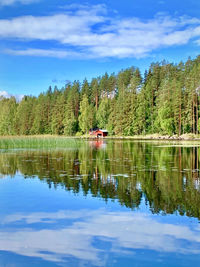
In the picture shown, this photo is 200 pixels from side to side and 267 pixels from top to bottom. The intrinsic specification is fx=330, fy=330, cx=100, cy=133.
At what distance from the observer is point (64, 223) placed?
10.2m

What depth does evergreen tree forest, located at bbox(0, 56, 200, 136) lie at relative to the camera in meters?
78.6

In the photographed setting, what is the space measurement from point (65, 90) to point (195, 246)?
119500 millimetres

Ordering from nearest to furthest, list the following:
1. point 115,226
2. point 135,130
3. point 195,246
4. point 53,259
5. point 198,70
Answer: point 53,259 < point 195,246 < point 115,226 < point 198,70 < point 135,130

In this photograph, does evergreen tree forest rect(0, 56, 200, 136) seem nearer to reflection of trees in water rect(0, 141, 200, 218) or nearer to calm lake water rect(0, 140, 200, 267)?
reflection of trees in water rect(0, 141, 200, 218)

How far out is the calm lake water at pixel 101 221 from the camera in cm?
761

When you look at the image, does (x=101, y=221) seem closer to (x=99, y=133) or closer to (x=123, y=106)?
(x=123, y=106)

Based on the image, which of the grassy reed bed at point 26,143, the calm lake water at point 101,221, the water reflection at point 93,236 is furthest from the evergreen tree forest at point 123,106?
the water reflection at point 93,236

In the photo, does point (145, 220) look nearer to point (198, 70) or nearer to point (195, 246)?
point (195, 246)

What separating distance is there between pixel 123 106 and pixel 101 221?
292ft

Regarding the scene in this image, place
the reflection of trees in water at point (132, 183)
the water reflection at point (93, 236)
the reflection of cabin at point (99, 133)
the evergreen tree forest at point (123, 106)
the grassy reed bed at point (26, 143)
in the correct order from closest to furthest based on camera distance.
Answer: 1. the water reflection at point (93, 236)
2. the reflection of trees in water at point (132, 183)
3. the grassy reed bed at point (26, 143)
4. the evergreen tree forest at point (123, 106)
5. the reflection of cabin at point (99, 133)

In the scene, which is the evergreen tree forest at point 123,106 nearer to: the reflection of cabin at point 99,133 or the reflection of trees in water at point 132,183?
the reflection of cabin at point 99,133

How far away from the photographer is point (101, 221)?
10.3 m

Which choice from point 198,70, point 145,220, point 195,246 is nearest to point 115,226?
point 145,220

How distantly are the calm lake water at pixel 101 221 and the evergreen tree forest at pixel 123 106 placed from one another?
60.0 m
